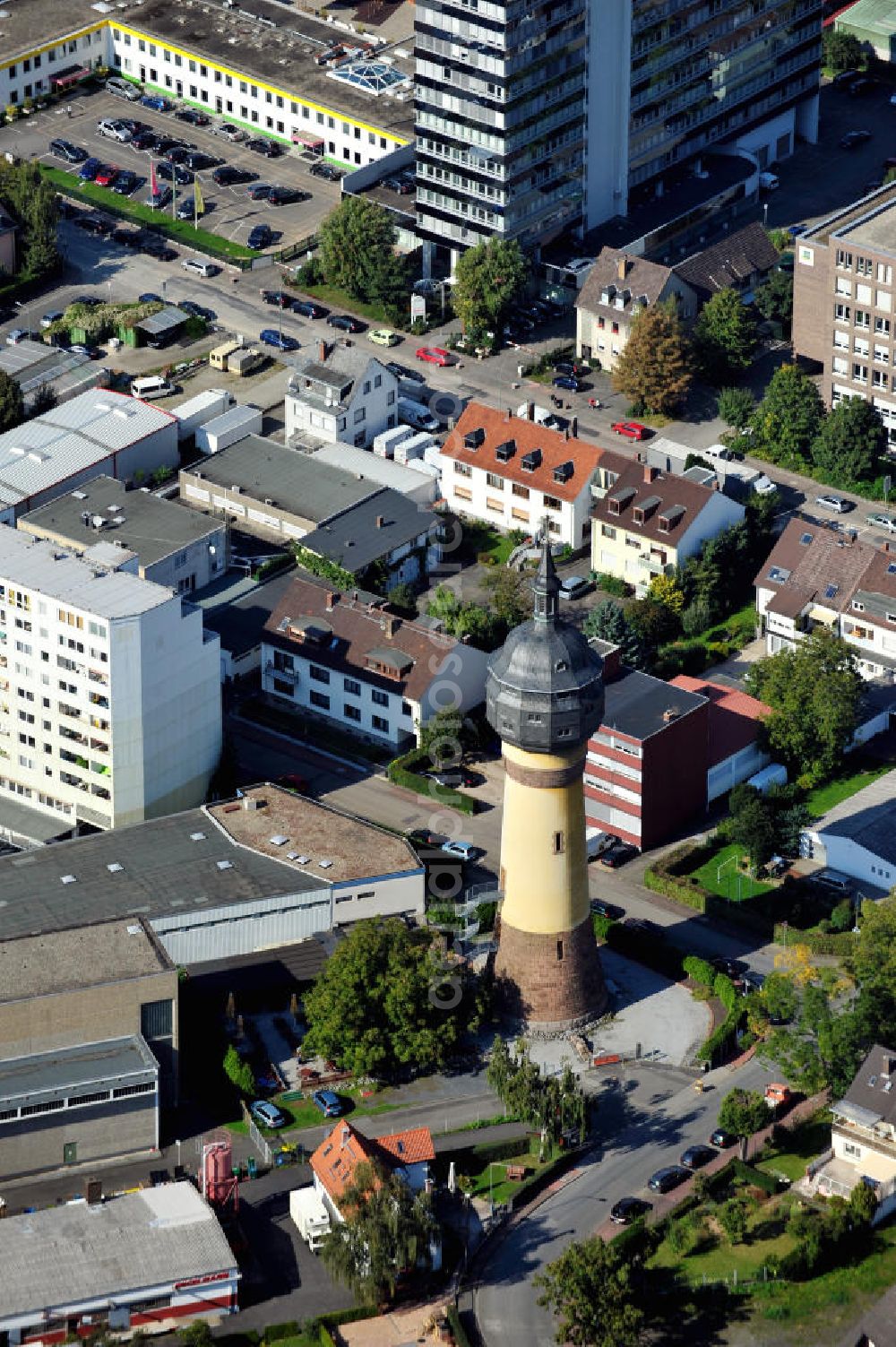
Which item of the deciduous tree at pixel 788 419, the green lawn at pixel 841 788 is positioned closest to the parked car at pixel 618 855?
the green lawn at pixel 841 788

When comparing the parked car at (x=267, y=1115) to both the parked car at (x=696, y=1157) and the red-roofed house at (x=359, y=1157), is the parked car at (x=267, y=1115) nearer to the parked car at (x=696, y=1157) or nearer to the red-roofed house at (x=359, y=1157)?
the red-roofed house at (x=359, y=1157)

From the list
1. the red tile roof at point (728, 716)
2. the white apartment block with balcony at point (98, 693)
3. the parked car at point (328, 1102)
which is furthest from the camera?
the red tile roof at point (728, 716)

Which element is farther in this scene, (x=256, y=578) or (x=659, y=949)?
(x=256, y=578)

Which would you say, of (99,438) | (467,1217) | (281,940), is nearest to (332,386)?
(99,438)

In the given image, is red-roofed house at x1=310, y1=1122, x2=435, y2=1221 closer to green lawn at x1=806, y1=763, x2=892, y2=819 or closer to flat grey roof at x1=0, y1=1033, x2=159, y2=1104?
flat grey roof at x1=0, y1=1033, x2=159, y2=1104

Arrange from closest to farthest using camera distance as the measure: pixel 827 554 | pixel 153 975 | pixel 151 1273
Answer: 1. pixel 151 1273
2. pixel 153 975
3. pixel 827 554


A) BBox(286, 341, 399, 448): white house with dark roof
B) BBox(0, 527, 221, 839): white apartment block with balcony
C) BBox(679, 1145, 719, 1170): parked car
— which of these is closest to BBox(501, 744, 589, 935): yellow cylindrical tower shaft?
BBox(679, 1145, 719, 1170): parked car

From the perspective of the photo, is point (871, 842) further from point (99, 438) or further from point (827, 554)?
point (99, 438)
